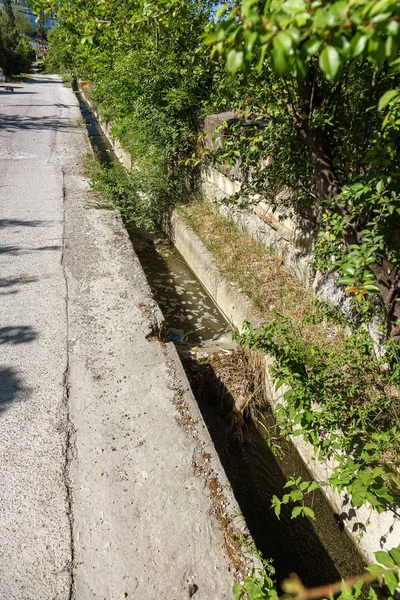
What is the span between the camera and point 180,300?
5.41 meters

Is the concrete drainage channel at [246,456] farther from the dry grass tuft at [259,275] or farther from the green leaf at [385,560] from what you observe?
the green leaf at [385,560]

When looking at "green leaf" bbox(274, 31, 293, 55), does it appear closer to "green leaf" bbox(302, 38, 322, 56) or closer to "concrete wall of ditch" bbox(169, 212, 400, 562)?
"green leaf" bbox(302, 38, 322, 56)

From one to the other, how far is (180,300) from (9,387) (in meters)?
2.66

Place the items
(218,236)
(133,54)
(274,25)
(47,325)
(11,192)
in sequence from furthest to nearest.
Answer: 1. (11,192)
2. (133,54)
3. (218,236)
4. (47,325)
5. (274,25)

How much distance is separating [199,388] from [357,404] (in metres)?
1.44

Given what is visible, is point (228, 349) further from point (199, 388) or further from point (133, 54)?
point (133, 54)

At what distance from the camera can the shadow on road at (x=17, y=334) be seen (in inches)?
140

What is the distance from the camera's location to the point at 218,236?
5715 mm

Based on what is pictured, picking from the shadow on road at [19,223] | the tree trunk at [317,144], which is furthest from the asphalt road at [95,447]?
the tree trunk at [317,144]

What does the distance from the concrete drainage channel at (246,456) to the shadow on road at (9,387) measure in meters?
1.23

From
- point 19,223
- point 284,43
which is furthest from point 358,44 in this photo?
point 19,223

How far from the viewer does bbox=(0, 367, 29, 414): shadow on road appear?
2945 mm

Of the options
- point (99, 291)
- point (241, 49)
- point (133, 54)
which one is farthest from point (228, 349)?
Result: point (133, 54)

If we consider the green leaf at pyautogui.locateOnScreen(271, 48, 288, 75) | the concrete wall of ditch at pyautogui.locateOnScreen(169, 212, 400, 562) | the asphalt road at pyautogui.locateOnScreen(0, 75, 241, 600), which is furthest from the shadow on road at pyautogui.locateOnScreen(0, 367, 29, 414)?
the green leaf at pyautogui.locateOnScreen(271, 48, 288, 75)
